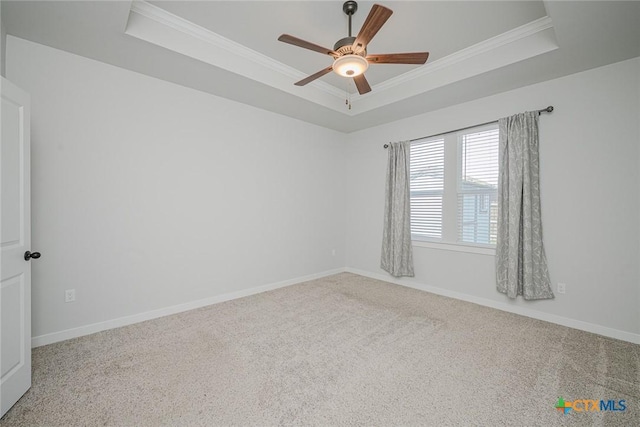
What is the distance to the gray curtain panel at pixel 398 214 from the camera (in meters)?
4.30

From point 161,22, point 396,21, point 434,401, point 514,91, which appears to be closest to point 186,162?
point 161,22

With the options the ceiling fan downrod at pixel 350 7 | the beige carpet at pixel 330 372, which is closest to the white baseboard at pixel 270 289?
the beige carpet at pixel 330 372

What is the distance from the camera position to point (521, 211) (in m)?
3.18

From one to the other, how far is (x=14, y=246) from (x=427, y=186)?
4395 millimetres

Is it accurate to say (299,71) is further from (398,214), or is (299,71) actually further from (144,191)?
(398,214)

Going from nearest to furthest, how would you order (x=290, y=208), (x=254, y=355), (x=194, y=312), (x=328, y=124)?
(x=254, y=355), (x=194, y=312), (x=290, y=208), (x=328, y=124)

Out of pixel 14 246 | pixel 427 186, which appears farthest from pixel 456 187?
pixel 14 246

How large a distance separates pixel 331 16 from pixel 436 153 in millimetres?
2450

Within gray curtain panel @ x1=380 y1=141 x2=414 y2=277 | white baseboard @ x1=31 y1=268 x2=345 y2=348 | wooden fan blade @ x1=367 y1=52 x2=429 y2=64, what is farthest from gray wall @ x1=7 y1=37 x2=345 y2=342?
wooden fan blade @ x1=367 y1=52 x2=429 y2=64

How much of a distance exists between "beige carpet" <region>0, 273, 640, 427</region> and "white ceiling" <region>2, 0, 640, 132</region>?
2.71 meters

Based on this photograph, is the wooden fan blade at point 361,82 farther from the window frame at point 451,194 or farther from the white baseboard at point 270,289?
the white baseboard at point 270,289

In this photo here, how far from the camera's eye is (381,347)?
2.47 meters

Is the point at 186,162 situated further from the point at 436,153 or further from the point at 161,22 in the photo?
the point at 436,153

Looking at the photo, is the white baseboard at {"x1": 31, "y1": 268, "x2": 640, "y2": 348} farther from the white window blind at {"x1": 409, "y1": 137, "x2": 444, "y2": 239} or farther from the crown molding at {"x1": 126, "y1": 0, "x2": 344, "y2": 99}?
the crown molding at {"x1": 126, "y1": 0, "x2": 344, "y2": 99}
